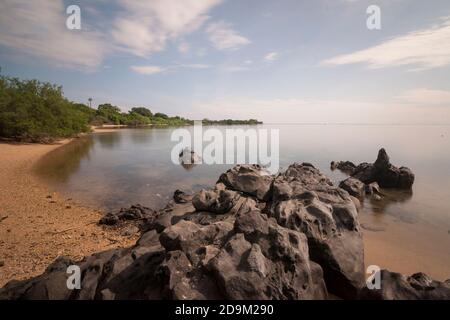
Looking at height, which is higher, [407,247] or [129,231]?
[129,231]

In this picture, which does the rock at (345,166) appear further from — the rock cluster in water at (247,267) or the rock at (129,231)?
the rock at (129,231)

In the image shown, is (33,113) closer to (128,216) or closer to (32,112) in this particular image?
(32,112)

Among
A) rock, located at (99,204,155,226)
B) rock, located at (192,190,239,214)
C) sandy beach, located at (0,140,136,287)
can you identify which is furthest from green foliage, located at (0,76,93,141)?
rock, located at (192,190,239,214)

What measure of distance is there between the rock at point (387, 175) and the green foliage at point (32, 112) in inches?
1737

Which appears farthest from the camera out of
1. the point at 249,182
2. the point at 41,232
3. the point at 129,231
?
the point at 249,182

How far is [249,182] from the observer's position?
13.8m

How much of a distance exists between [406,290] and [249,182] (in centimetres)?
923

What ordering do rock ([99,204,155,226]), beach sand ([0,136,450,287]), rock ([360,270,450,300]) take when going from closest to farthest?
rock ([360,270,450,300]), beach sand ([0,136,450,287]), rock ([99,204,155,226])

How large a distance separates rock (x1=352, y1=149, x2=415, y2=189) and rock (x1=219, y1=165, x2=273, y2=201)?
544 inches

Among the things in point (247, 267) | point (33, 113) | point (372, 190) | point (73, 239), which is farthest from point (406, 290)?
point (33, 113)

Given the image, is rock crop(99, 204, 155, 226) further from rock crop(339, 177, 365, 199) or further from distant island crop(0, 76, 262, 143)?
distant island crop(0, 76, 262, 143)

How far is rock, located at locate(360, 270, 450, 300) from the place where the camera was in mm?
4793

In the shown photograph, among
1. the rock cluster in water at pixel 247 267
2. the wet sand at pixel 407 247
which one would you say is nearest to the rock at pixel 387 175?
the wet sand at pixel 407 247

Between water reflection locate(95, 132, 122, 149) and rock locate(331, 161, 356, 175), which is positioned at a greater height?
water reflection locate(95, 132, 122, 149)
